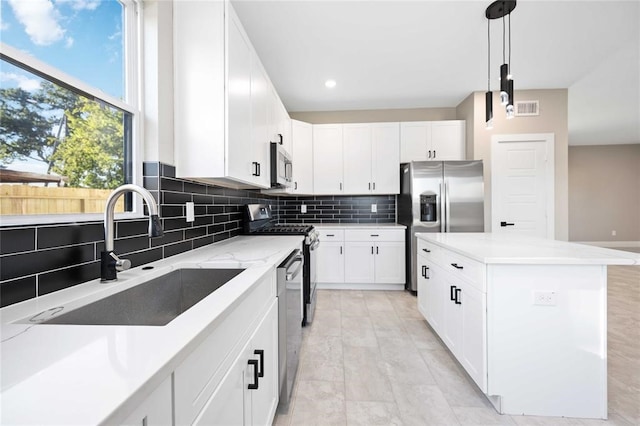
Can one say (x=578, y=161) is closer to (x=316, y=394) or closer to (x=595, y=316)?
(x=595, y=316)

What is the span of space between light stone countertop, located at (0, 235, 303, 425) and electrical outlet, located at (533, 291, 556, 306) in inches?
61.0

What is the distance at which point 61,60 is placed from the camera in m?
1.04

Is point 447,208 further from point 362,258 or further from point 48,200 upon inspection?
Result: point 48,200

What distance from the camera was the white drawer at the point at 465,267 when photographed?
1.53 metres

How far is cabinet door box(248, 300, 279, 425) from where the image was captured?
41.4 inches

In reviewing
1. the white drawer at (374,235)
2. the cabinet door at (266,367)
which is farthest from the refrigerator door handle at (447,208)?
the cabinet door at (266,367)

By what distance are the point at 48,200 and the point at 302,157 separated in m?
3.18

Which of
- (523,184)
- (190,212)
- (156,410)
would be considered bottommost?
(156,410)

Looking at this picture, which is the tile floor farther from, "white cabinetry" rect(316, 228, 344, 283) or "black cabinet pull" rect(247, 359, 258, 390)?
"white cabinetry" rect(316, 228, 344, 283)

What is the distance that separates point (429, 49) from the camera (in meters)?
2.67

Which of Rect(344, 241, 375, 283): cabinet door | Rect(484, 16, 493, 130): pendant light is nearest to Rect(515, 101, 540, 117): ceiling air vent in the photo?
Rect(484, 16, 493, 130): pendant light

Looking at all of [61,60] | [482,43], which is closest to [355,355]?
[61,60]

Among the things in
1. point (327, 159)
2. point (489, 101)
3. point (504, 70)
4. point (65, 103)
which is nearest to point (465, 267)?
point (489, 101)

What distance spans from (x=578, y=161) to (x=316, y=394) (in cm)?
908
